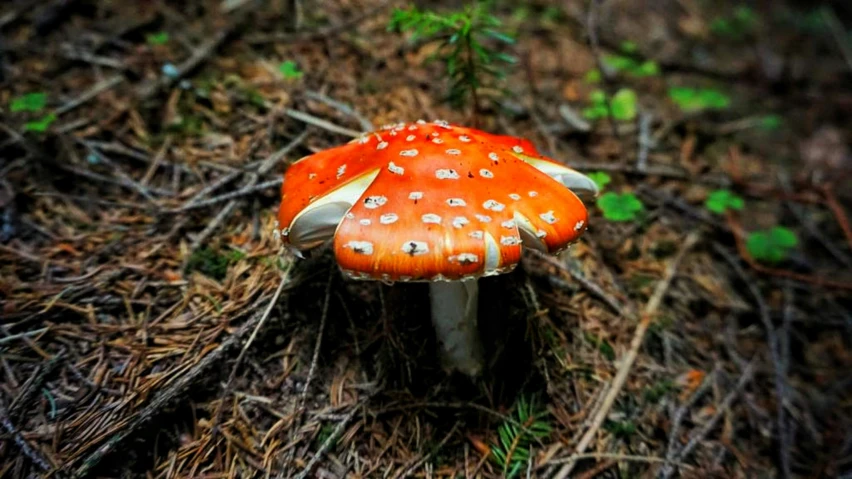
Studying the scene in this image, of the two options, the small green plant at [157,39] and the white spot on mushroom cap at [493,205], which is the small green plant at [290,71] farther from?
the white spot on mushroom cap at [493,205]

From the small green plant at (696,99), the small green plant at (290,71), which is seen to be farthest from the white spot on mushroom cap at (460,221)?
the small green plant at (696,99)

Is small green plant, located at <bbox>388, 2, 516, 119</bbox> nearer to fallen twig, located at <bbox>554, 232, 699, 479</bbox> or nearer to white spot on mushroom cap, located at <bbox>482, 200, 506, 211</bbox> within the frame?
white spot on mushroom cap, located at <bbox>482, 200, 506, 211</bbox>

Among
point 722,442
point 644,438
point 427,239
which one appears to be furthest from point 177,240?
point 722,442

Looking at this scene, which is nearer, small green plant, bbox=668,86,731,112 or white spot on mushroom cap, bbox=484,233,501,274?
white spot on mushroom cap, bbox=484,233,501,274

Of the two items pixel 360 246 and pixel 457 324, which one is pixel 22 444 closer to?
pixel 360 246

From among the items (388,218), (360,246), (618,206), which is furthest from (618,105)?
(360,246)

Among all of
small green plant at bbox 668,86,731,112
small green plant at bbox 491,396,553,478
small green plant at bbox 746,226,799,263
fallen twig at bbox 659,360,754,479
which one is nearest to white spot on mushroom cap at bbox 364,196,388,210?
small green plant at bbox 491,396,553,478

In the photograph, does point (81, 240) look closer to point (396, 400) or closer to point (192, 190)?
point (192, 190)
